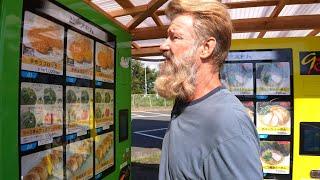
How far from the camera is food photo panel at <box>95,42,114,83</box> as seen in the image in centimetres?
332

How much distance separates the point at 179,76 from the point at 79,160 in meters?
1.41

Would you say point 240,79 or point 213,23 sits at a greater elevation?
point 213,23

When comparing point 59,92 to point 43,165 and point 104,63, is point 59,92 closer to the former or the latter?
point 43,165

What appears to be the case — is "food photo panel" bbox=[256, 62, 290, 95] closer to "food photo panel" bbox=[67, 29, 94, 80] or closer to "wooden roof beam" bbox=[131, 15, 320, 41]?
"wooden roof beam" bbox=[131, 15, 320, 41]

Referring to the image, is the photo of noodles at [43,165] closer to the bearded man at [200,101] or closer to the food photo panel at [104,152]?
the food photo panel at [104,152]

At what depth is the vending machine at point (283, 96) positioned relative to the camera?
4.56 m

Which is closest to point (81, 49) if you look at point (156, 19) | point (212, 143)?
point (212, 143)

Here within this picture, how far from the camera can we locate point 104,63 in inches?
136

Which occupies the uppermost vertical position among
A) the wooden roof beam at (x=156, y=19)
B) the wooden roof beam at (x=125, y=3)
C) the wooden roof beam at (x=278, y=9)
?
the wooden roof beam at (x=125, y=3)

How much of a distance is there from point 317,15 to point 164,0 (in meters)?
1.94

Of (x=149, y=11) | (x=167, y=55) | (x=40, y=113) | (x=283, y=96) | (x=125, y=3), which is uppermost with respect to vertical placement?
(x=125, y=3)

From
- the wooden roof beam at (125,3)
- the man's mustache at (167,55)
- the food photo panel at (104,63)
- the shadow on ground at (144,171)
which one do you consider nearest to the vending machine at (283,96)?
the wooden roof beam at (125,3)

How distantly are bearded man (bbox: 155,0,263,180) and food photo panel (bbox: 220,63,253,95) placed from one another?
2.90 meters

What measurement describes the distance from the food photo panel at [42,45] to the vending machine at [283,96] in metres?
2.43
